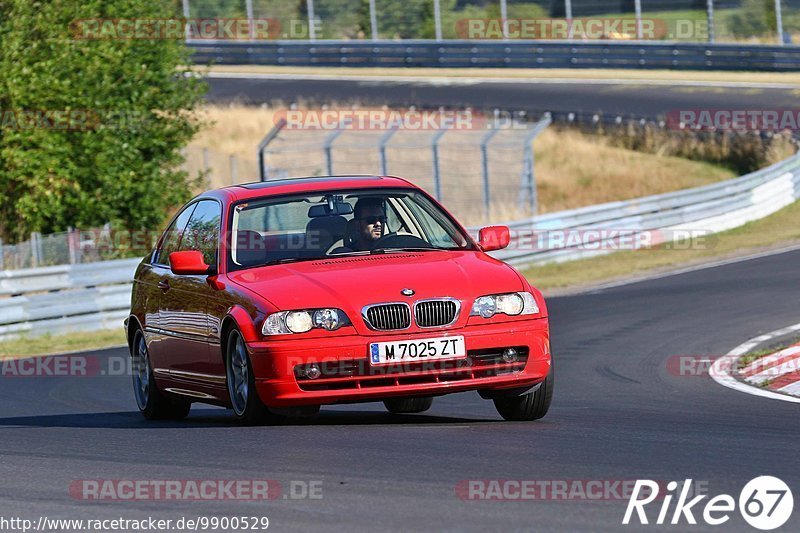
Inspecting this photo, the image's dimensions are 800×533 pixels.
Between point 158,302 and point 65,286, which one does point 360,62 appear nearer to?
point 65,286

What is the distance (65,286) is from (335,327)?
12.6m

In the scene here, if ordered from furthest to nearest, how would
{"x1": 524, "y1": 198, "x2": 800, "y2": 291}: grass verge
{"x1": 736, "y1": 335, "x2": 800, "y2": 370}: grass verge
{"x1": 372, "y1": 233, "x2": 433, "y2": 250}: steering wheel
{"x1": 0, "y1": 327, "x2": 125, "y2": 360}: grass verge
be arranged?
{"x1": 524, "y1": 198, "x2": 800, "y2": 291}: grass verge → {"x1": 0, "y1": 327, "x2": 125, "y2": 360}: grass verge → {"x1": 736, "y1": 335, "x2": 800, "y2": 370}: grass verge → {"x1": 372, "y1": 233, "x2": 433, "y2": 250}: steering wheel

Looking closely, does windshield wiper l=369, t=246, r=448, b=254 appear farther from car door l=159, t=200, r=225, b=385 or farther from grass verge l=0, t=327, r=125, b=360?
grass verge l=0, t=327, r=125, b=360

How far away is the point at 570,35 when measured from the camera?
45.1m

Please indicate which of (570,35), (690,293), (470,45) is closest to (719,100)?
(570,35)

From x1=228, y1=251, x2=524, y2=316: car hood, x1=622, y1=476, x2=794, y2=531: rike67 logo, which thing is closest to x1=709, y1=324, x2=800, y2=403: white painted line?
x1=228, y1=251, x2=524, y2=316: car hood

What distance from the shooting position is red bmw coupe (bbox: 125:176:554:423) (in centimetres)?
812

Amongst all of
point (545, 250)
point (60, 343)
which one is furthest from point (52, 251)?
point (545, 250)

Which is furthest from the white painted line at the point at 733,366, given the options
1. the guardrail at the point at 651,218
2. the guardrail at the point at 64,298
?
the guardrail at the point at 64,298

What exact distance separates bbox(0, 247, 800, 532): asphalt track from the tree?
13065mm

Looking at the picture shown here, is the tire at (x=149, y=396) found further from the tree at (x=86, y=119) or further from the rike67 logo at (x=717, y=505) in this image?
the tree at (x=86, y=119)

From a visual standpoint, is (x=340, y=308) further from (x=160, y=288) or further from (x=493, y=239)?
(x=160, y=288)

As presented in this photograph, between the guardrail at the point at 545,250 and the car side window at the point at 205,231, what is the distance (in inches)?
394

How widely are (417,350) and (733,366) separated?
486 cm
